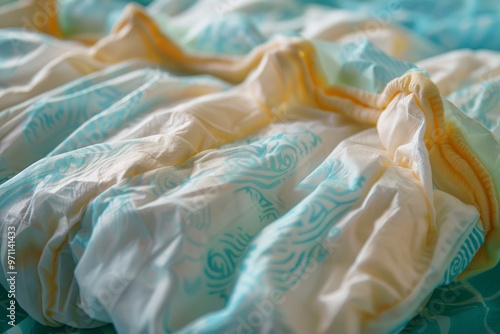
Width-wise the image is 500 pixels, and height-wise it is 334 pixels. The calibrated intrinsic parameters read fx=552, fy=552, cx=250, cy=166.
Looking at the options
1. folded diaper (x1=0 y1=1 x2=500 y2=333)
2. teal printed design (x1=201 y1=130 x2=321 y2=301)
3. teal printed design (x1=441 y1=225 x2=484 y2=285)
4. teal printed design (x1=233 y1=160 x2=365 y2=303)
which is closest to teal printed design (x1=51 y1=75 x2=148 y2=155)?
folded diaper (x1=0 y1=1 x2=500 y2=333)

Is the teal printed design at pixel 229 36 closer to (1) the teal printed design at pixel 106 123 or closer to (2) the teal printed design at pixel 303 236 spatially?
(1) the teal printed design at pixel 106 123

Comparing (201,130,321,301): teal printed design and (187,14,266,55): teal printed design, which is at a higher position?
Result: (187,14,266,55): teal printed design

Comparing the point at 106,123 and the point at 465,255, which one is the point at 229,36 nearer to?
the point at 106,123

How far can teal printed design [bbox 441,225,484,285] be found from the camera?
24.6 inches

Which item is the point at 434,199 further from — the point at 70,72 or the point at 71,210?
the point at 70,72

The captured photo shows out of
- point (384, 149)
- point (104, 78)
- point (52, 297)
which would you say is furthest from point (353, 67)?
point (52, 297)

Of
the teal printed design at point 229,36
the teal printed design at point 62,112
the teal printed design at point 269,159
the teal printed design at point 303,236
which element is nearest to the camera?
the teal printed design at point 303,236

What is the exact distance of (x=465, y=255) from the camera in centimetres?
64

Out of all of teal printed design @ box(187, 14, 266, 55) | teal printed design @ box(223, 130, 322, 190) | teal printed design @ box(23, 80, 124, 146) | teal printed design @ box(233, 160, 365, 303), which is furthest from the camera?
teal printed design @ box(187, 14, 266, 55)

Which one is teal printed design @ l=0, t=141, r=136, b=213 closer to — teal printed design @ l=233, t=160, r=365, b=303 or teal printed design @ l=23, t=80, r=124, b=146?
teal printed design @ l=23, t=80, r=124, b=146

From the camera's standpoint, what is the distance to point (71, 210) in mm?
628

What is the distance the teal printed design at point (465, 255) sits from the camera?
625 mm

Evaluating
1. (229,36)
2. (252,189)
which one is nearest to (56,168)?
(252,189)

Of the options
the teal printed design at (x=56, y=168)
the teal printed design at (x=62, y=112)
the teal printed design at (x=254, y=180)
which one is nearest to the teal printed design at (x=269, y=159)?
the teal printed design at (x=254, y=180)
